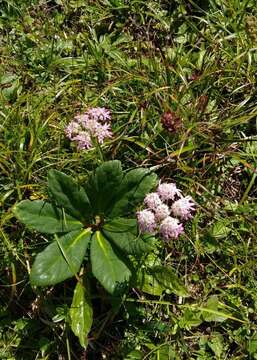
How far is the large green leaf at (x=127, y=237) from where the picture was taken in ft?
7.14

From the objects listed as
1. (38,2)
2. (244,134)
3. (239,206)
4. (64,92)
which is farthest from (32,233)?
(38,2)

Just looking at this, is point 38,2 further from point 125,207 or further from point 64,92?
point 125,207

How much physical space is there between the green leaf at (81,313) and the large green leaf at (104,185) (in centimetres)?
32

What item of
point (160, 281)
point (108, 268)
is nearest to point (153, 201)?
point (108, 268)

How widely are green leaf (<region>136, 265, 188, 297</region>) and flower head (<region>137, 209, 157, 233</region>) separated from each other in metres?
0.31

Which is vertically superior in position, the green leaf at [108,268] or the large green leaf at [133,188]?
the large green leaf at [133,188]

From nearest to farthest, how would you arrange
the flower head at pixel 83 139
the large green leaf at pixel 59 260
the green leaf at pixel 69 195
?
the large green leaf at pixel 59 260, the green leaf at pixel 69 195, the flower head at pixel 83 139

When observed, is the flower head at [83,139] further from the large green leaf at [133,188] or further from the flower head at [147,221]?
the flower head at [147,221]

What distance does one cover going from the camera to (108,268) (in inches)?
86.9

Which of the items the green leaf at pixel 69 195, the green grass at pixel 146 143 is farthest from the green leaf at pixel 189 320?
the green leaf at pixel 69 195

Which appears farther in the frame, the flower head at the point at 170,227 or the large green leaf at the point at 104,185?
the large green leaf at the point at 104,185

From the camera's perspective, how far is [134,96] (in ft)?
9.20

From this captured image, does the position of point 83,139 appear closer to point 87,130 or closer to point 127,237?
point 87,130

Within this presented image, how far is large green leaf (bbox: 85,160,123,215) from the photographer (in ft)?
7.55
